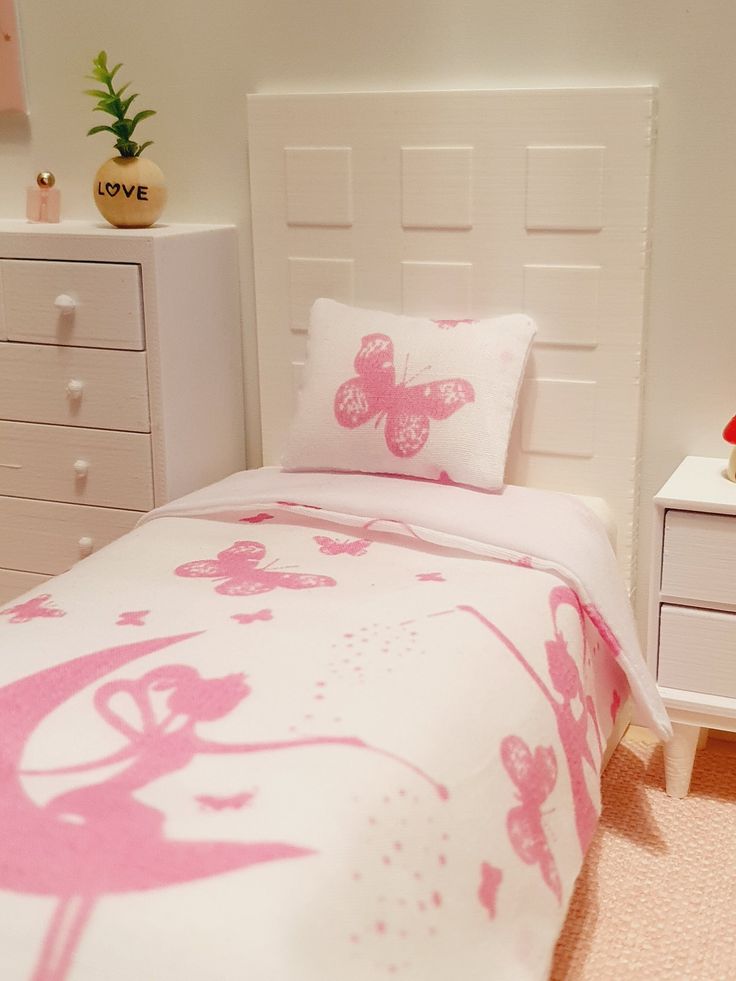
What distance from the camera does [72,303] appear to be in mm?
2209

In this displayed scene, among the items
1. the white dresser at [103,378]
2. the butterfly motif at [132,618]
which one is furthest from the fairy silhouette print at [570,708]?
the white dresser at [103,378]

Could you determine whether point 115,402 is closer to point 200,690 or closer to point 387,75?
point 387,75

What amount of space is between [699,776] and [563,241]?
1017mm

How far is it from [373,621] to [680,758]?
79 centimetres

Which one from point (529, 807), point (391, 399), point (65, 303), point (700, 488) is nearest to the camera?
point (529, 807)

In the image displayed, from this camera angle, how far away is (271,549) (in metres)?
1.85

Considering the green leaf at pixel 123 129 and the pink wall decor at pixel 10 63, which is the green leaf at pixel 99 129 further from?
the pink wall decor at pixel 10 63

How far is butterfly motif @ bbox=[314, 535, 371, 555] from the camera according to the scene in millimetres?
1832

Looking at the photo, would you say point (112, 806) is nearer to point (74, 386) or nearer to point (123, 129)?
point (74, 386)

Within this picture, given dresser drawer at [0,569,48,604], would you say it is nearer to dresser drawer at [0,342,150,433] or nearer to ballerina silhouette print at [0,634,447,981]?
dresser drawer at [0,342,150,433]

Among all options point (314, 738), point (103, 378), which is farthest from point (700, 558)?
point (103, 378)

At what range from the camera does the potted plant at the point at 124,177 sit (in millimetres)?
2236

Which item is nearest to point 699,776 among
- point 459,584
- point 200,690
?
point 459,584

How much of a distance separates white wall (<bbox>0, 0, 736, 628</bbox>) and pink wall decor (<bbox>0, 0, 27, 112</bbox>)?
0.9 inches
